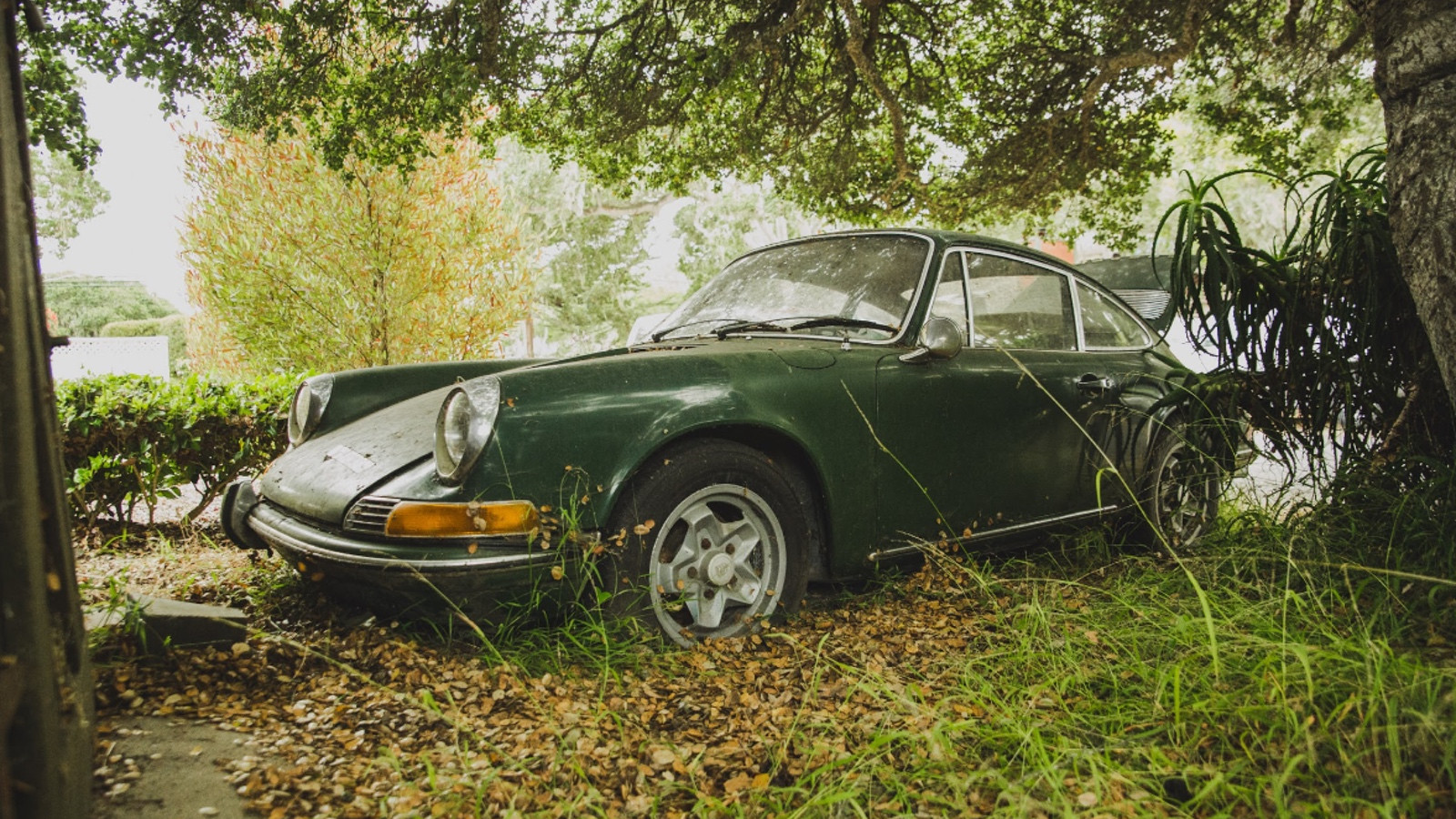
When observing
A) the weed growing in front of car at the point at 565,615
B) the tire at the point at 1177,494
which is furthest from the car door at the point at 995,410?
the weed growing in front of car at the point at 565,615

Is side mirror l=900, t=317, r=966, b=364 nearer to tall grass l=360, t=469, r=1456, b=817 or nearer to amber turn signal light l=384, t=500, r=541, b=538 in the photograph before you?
tall grass l=360, t=469, r=1456, b=817

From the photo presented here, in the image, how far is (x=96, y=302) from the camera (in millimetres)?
27672

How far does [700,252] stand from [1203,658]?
25.9m

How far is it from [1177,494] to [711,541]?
254cm

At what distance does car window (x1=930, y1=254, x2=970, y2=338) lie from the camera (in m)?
3.40

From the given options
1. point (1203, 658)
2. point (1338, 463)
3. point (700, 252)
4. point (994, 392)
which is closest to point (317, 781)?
point (1203, 658)

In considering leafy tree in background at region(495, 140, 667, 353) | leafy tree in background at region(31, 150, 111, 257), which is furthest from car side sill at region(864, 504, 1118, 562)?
leafy tree in background at region(31, 150, 111, 257)

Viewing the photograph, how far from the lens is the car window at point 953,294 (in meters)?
3.40

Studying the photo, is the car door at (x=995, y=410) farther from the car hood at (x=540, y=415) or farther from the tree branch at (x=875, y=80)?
the tree branch at (x=875, y=80)

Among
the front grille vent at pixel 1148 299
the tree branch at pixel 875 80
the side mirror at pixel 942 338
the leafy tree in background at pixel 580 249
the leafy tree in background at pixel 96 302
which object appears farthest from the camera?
the leafy tree in background at pixel 96 302

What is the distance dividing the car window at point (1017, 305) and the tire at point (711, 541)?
4.02 ft

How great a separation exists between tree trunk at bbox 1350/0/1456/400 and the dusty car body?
1021mm

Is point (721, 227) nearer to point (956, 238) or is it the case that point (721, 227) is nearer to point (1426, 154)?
point (956, 238)

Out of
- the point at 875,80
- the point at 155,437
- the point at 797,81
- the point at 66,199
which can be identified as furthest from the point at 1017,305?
the point at 66,199
